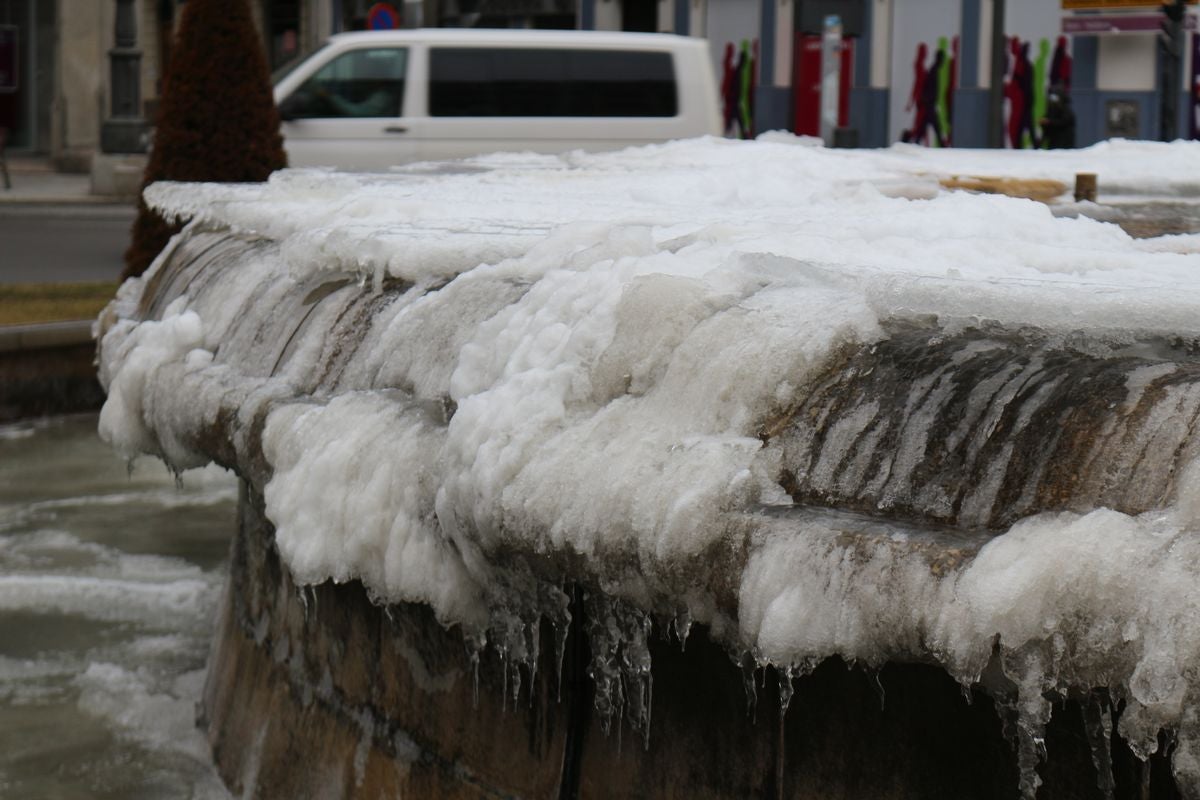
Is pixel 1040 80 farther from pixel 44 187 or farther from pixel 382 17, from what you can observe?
pixel 44 187

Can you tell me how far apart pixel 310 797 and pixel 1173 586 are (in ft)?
6.31

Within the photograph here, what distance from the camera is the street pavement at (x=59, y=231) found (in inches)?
475

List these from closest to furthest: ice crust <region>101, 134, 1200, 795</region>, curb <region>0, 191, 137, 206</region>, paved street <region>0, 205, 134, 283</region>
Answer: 1. ice crust <region>101, 134, 1200, 795</region>
2. paved street <region>0, 205, 134, 283</region>
3. curb <region>0, 191, 137, 206</region>

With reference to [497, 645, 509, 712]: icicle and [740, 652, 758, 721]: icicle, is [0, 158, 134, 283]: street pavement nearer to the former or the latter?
[497, 645, 509, 712]: icicle

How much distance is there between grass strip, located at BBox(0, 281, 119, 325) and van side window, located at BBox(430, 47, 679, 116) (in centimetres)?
332

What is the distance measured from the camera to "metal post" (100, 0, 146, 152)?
19.6m

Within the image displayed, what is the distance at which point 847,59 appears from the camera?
21.5 metres

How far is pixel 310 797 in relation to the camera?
124 inches

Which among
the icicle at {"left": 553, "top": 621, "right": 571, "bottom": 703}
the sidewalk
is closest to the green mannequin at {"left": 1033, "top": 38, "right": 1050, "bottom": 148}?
the sidewalk

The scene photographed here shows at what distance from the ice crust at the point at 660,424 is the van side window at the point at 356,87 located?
8.39 metres

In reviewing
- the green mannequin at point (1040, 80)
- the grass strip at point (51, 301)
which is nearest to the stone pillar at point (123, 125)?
the green mannequin at point (1040, 80)

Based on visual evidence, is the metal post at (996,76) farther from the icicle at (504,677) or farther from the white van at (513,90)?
the icicle at (504,677)

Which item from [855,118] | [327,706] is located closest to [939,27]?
[855,118]

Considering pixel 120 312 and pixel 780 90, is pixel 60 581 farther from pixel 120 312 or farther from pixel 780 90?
pixel 780 90
